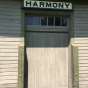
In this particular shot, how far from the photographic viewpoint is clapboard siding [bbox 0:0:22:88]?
621 cm

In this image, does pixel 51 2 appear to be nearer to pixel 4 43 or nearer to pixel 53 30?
pixel 53 30

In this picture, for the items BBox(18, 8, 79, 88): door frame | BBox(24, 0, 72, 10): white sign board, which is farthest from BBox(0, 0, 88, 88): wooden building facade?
BBox(24, 0, 72, 10): white sign board

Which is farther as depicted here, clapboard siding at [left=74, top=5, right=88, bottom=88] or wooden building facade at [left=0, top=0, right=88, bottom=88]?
clapboard siding at [left=74, top=5, right=88, bottom=88]

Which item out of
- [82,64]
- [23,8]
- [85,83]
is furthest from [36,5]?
[85,83]

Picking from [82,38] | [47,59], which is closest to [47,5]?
[82,38]

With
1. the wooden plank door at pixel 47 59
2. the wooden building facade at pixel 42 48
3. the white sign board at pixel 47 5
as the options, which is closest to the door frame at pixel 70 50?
the wooden building facade at pixel 42 48

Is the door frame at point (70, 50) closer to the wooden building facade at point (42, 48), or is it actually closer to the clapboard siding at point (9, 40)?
the wooden building facade at point (42, 48)

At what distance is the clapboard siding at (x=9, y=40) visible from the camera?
6207mm

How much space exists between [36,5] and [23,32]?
3.30 ft

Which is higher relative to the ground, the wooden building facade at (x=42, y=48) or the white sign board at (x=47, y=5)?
the white sign board at (x=47, y=5)

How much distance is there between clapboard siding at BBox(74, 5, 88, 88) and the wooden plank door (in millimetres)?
489

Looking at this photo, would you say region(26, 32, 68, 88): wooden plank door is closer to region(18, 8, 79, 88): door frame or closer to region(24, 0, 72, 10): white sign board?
region(18, 8, 79, 88): door frame

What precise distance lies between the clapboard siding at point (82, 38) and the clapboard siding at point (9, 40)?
6.46ft

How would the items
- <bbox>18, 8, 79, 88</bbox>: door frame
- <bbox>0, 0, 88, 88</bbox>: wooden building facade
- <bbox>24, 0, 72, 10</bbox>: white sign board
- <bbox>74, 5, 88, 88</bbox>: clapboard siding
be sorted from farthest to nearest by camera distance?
<bbox>74, 5, 88, 88</bbox>: clapboard siding, <bbox>24, 0, 72, 10</bbox>: white sign board, <bbox>0, 0, 88, 88</bbox>: wooden building facade, <bbox>18, 8, 79, 88</bbox>: door frame
